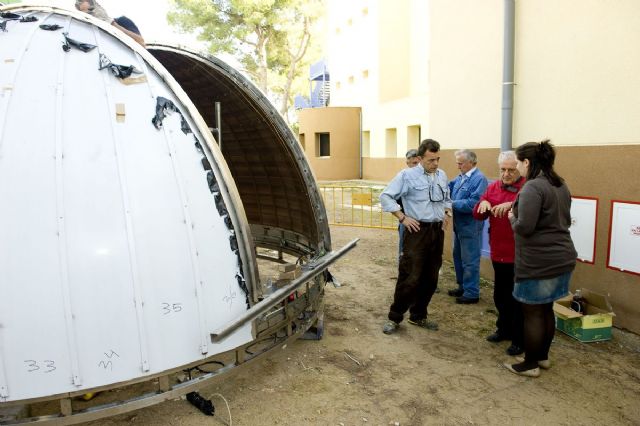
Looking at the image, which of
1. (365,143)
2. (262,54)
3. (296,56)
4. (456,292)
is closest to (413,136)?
(365,143)

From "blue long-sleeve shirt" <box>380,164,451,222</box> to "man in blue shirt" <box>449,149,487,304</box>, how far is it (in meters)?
1.01

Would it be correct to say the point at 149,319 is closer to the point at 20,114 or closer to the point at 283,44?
the point at 20,114

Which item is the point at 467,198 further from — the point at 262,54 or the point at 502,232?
the point at 262,54

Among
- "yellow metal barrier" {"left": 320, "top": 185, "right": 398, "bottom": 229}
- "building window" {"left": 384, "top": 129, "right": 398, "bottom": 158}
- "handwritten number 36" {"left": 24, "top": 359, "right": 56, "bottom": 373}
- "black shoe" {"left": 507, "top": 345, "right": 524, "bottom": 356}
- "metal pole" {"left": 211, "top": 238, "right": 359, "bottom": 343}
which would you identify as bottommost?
"black shoe" {"left": 507, "top": 345, "right": 524, "bottom": 356}

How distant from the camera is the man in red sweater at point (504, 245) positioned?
4.65 metres

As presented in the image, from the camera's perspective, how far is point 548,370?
436 cm

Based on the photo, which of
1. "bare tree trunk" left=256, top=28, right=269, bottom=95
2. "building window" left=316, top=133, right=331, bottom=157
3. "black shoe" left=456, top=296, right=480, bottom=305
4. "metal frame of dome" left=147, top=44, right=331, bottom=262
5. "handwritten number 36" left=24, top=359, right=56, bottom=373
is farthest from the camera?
"building window" left=316, top=133, right=331, bottom=157

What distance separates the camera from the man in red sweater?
4.65 meters

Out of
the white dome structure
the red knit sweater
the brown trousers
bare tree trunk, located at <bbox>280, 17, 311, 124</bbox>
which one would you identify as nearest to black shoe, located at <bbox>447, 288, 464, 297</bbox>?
the brown trousers

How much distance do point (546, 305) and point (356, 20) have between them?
2262 centimetres

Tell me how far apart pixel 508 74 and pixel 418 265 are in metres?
3.21

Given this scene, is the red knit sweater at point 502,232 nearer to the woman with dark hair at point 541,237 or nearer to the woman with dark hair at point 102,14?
the woman with dark hair at point 541,237

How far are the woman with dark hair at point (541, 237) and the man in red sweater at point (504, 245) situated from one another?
1.67ft

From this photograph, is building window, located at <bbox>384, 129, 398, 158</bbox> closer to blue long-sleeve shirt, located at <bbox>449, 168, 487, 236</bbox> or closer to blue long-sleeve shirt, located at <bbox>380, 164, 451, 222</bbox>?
blue long-sleeve shirt, located at <bbox>449, 168, 487, 236</bbox>
